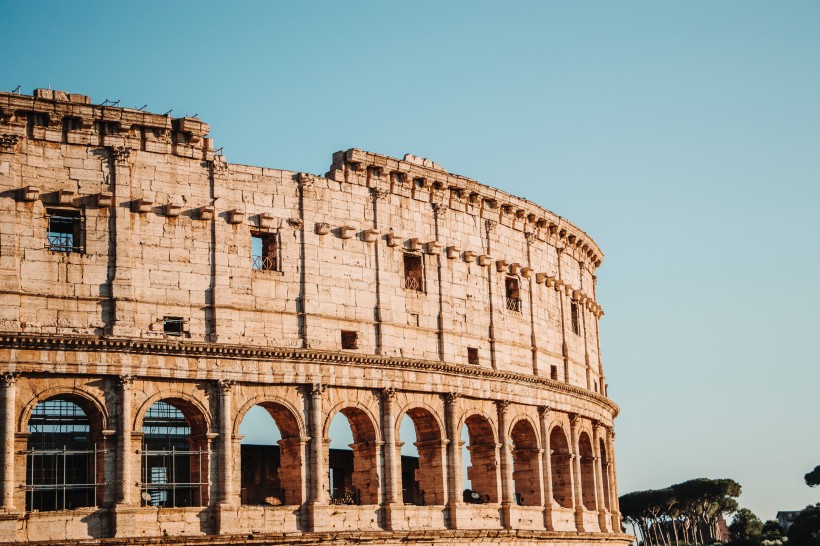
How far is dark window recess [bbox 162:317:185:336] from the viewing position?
110ft

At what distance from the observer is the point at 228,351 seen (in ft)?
112

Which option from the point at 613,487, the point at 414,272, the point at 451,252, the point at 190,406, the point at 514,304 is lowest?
the point at 613,487

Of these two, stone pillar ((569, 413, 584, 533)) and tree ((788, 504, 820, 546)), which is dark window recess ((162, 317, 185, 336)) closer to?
stone pillar ((569, 413, 584, 533))

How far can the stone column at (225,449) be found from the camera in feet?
110

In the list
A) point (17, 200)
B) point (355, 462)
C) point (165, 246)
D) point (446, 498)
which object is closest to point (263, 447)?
point (355, 462)

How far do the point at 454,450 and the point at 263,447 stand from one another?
225 inches

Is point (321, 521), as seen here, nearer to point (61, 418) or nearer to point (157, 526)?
point (157, 526)

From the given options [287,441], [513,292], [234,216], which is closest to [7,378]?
[234,216]

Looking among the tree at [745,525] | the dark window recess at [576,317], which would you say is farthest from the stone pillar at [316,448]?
the tree at [745,525]

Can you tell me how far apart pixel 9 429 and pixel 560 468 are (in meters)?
20.8

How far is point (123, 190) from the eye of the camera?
3359 centimetres

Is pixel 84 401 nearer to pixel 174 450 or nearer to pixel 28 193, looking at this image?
pixel 174 450

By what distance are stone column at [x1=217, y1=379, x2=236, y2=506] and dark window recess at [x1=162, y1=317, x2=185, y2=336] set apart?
1.66m

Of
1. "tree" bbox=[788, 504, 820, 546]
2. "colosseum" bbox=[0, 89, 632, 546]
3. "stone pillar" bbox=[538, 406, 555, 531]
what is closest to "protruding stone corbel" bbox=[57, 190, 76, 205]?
"colosseum" bbox=[0, 89, 632, 546]
